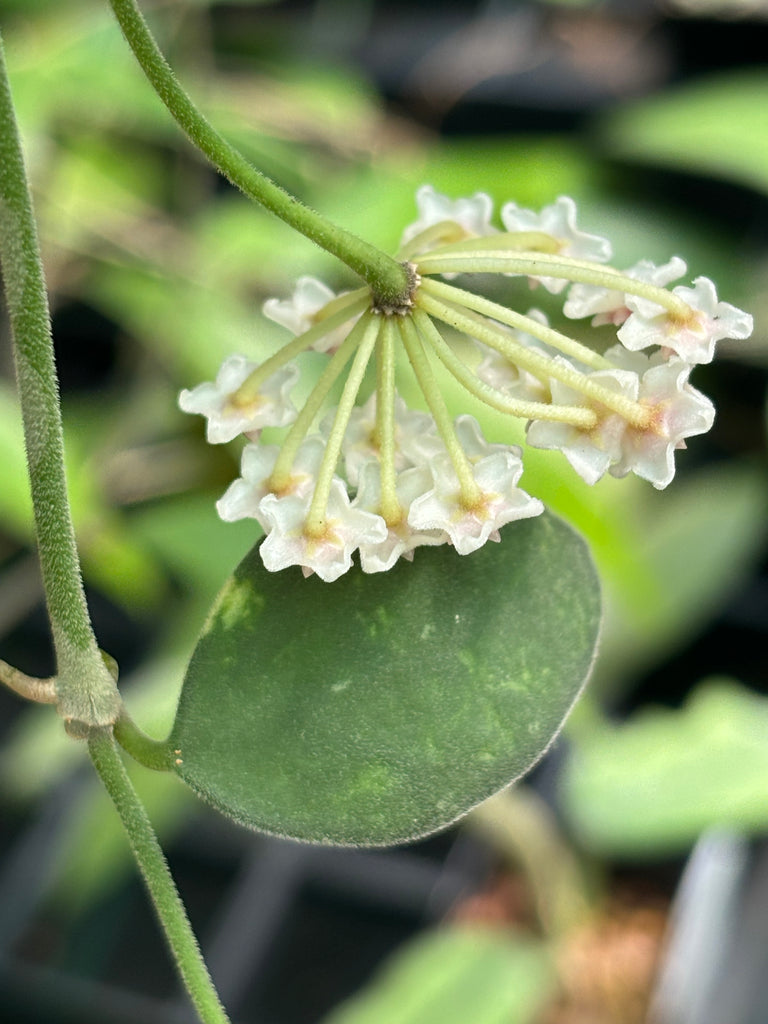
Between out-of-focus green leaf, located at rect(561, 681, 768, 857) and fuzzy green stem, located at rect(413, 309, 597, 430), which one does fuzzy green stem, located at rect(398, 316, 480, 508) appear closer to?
fuzzy green stem, located at rect(413, 309, 597, 430)

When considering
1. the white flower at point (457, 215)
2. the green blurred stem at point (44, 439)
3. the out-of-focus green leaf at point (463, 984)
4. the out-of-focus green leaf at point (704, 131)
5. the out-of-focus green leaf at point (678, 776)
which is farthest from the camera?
the out-of-focus green leaf at point (704, 131)

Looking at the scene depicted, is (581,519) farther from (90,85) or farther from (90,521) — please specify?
(90,85)

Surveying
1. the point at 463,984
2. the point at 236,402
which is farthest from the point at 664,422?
the point at 463,984

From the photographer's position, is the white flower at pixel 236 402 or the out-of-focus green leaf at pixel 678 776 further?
the out-of-focus green leaf at pixel 678 776

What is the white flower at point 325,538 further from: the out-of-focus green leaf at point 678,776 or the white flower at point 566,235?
the out-of-focus green leaf at point 678,776

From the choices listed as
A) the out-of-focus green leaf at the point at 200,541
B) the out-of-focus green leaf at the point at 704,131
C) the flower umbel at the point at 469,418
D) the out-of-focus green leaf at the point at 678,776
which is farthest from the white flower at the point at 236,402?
the out-of-focus green leaf at the point at 704,131

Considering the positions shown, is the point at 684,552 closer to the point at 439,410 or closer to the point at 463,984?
the point at 463,984

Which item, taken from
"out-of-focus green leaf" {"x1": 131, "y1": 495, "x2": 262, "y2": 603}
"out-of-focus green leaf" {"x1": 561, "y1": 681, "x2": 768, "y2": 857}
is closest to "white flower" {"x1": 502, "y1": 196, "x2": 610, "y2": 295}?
"out-of-focus green leaf" {"x1": 561, "y1": 681, "x2": 768, "y2": 857}

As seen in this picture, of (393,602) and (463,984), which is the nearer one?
(393,602)
